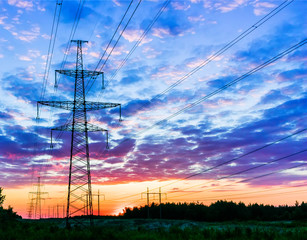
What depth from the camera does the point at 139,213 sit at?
13162cm

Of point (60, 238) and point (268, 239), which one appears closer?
point (268, 239)

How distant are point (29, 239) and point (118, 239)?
8613 millimetres

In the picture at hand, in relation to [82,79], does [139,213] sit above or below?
below

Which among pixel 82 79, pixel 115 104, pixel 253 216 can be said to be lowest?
pixel 253 216

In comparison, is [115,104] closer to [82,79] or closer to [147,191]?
[82,79]

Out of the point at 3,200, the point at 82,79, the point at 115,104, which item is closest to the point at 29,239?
the point at 115,104

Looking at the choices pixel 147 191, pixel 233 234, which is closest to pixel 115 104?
pixel 233 234

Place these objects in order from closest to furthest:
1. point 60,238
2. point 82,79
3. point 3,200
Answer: point 60,238 → point 82,79 → point 3,200

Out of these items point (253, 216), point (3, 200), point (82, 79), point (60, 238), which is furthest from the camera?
point (253, 216)

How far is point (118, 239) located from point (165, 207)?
9792cm

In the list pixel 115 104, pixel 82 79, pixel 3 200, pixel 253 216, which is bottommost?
pixel 253 216

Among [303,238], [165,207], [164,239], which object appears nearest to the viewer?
[303,238]

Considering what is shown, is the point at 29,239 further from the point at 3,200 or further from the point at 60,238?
the point at 3,200

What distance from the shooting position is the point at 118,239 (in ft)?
111
